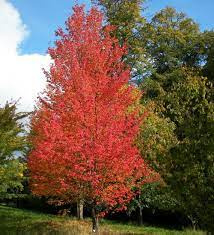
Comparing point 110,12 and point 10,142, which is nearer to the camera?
point 10,142

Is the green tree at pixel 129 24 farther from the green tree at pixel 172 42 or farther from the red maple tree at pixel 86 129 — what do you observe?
the red maple tree at pixel 86 129

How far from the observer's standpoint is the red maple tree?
16.1 metres

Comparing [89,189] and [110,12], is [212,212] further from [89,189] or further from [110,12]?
[110,12]

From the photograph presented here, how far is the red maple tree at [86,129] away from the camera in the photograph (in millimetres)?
16109

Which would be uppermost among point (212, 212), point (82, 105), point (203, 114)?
point (82, 105)

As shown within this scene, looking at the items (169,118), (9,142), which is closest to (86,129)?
(9,142)

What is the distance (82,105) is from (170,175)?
6196mm

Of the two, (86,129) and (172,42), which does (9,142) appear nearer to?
(86,129)

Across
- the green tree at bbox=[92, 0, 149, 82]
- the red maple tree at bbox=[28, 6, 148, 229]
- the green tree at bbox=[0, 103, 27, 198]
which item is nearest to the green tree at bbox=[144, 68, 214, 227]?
the red maple tree at bbox=[28, 6, 148, 229]

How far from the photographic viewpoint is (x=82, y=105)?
16.6 metres

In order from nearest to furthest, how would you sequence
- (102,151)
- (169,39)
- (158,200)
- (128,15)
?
1. (102,151)
2. (158,200)
3. (128,15)
4. (169,39)

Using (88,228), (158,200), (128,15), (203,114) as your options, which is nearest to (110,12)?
(128,15)

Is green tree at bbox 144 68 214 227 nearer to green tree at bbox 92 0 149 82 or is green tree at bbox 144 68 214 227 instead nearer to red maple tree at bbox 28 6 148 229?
red maple tree at bbox 28 6 148 229

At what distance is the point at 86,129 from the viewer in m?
16.3
